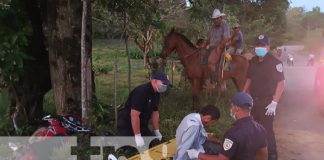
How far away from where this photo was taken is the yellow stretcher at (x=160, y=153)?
525 centimetres

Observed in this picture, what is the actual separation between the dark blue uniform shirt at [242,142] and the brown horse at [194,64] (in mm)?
7674

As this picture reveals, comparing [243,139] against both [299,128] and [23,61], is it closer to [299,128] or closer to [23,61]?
[23,61]

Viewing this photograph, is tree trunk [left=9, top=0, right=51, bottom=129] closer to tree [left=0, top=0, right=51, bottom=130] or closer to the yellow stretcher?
tree [left=0, top=0, right=51, bottom=130]

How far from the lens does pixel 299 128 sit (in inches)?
416

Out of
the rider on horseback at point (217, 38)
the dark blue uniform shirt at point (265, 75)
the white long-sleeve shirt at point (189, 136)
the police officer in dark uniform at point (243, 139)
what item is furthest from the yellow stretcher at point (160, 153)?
the rider on horseback at point (217, 38)

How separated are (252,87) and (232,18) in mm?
10996

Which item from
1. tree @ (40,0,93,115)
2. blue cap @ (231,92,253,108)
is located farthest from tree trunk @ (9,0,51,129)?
blue cap @ (231,92,253,108)

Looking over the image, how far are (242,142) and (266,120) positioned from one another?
2.51 m

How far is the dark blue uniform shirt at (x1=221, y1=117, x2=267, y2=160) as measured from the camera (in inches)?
169

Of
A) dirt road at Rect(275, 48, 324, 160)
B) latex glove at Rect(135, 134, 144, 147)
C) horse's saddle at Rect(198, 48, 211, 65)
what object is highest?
horse's saddle at Rect(198, 48, 211, 65)

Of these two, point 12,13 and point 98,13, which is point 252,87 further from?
point 98,13

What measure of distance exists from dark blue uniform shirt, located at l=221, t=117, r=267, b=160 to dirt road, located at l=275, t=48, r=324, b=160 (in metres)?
3.73

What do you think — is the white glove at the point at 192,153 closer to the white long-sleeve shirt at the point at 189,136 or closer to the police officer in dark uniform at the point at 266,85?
the white long-sleeve shirt at the point at 189,136

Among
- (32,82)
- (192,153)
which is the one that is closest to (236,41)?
(32,82)
